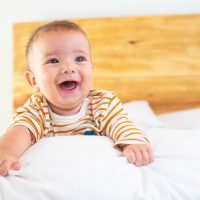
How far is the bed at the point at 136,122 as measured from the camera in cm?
67

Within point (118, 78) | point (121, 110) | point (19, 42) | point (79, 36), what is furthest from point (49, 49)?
point (19, 42)

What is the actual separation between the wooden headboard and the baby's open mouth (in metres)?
1.11

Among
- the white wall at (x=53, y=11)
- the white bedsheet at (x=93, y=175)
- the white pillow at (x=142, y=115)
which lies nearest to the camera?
the white bedsheet at (x=93, y=175)

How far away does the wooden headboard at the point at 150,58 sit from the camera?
2047 millimetres

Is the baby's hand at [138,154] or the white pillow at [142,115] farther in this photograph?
the white pillow at [142,115]

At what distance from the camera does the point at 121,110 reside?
1037 mm

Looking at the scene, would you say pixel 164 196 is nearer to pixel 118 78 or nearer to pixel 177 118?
pixel 177 118

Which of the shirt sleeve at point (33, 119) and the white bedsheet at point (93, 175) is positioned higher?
the shirt sleeve at point (33, 119)

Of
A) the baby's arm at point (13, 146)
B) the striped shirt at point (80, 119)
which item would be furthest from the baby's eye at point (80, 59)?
the baby's arm at point (13, 146)

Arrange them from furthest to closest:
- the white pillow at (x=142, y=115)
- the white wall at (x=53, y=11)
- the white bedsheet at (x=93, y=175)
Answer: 1. the white wall at (x=53, y=11)
2. the white pillow at (x=142, y=115)
3. the white bedsheet at (x=93, y=175)

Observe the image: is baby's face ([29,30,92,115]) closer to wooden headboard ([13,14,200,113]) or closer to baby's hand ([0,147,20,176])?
baby's hand ([0,147,20,176])

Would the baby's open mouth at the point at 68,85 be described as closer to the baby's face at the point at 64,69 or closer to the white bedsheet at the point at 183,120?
the baby's face at the point at 64,69

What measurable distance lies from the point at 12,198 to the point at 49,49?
51 centimetres


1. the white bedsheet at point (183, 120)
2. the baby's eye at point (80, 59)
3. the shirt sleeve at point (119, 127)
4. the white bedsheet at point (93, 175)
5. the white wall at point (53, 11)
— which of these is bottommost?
the white bedsheet at point (183, 120)
